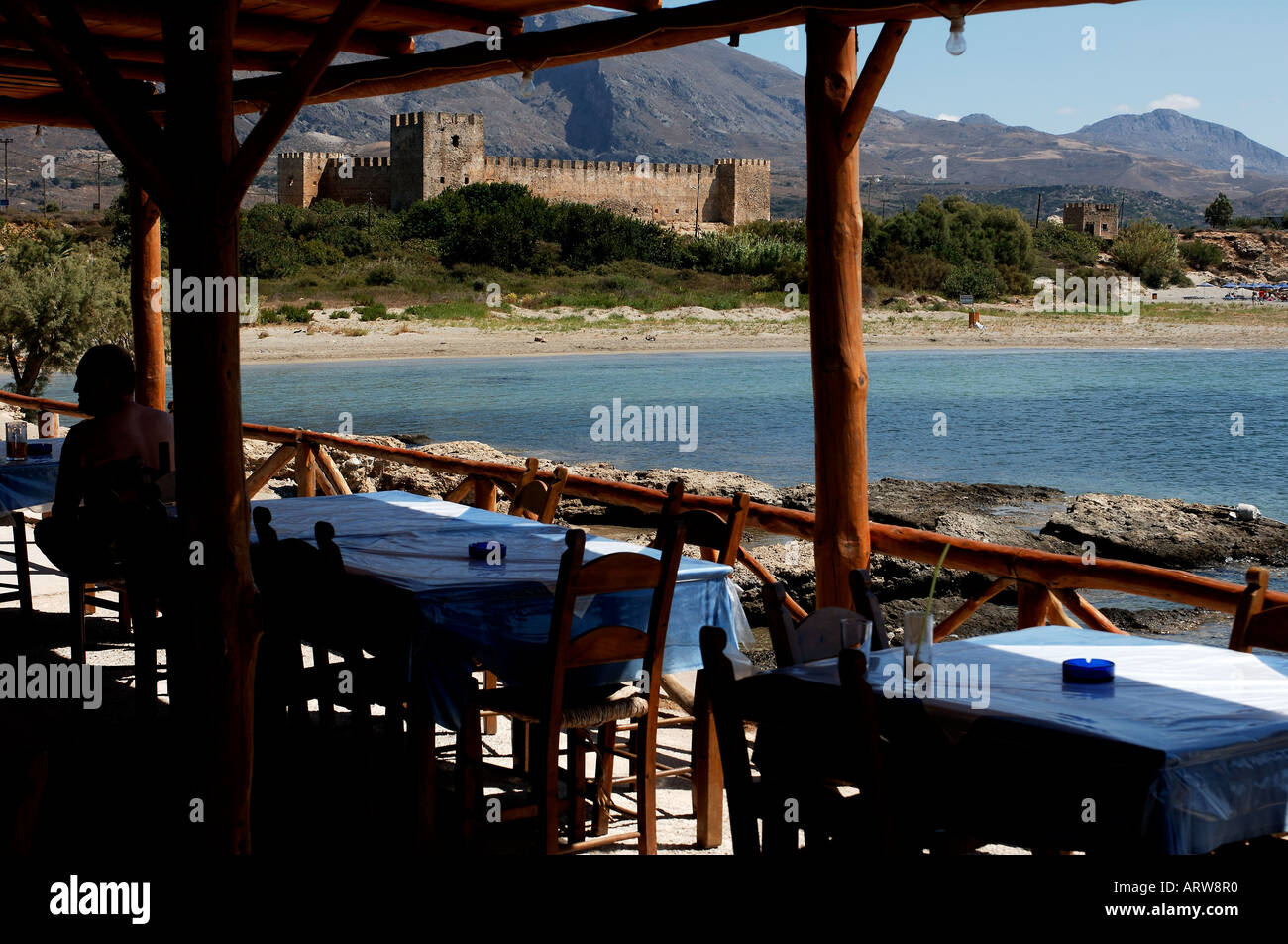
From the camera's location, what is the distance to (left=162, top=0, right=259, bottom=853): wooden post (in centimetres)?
279

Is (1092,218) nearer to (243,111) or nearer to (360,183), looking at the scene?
(360,183)

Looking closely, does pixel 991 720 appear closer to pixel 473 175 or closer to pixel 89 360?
pixel 89 360

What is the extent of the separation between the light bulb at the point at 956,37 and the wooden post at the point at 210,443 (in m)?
1.72

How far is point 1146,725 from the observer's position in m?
2.21

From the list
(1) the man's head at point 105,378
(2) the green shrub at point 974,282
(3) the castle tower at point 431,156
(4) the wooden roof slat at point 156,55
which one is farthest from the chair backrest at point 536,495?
(3) the castle tower at point 431,156

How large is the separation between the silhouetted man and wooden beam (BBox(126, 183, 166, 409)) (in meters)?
2.84

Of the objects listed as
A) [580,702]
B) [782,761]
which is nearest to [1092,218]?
[580,702]

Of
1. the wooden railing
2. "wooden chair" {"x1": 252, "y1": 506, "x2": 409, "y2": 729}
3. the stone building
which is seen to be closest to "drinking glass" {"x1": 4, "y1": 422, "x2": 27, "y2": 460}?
the wooden railing

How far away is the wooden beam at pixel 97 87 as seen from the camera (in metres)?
2.83

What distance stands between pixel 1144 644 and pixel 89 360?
10.9 ft

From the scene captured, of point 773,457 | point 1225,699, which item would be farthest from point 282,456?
point 773,457

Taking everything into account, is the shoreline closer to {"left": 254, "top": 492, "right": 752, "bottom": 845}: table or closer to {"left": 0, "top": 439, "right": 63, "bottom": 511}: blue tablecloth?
{"left": 0, "top": 439, "right": 63, "bottom": 511}: blue tablecloth

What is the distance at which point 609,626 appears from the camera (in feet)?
10.3

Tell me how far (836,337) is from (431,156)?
54162 mm
